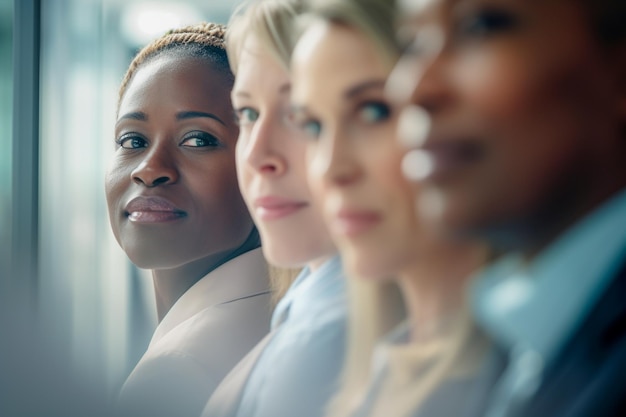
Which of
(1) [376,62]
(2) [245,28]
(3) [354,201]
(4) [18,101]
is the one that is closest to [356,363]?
(3) [354,201]

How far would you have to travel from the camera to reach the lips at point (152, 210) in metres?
1.14

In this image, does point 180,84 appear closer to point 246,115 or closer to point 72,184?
point 246,115

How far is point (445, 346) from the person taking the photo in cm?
68

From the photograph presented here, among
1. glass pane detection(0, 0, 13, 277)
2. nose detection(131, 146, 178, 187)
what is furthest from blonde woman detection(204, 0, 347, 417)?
glass pane detection(0, 0, 13, 277)

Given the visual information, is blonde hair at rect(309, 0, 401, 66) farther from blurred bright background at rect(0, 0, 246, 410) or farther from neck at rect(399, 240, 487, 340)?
blurred bright background at rect(0, 0, 246, 410)

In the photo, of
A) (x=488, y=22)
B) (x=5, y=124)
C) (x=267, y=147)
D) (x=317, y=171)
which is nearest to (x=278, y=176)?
(x=267, y=147)

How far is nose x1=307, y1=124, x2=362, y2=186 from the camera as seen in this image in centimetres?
→ 73

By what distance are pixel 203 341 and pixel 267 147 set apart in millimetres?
325

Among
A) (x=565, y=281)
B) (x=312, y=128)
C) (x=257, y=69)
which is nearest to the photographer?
(x=565, y=281)

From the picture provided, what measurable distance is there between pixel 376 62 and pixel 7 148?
38.4 inches

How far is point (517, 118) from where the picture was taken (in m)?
0.57

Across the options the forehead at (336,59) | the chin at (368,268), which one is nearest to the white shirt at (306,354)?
the chin at (368,268)

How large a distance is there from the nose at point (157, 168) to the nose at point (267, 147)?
0.80ft

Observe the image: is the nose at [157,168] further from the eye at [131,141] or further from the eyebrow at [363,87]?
the eyebrow at [363,87]
